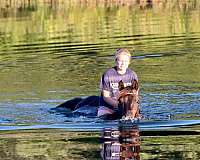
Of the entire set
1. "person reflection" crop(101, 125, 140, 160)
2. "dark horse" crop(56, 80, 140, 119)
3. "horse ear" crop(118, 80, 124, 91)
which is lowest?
"person reflection" crop(101, 125, 140, 160)

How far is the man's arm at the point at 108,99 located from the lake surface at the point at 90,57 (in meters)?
0.39

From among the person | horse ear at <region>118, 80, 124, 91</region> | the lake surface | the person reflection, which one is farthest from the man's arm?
the person reflection

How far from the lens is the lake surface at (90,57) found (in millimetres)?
15680

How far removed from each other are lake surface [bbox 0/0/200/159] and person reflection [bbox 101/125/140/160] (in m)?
0.29

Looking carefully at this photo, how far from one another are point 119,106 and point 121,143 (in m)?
2.02

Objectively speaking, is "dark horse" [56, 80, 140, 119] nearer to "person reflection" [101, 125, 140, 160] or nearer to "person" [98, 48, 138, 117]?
"person" [98, 48, 138, 117]

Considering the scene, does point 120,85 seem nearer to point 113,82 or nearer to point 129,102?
point 129,102

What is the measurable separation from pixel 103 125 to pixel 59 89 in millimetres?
4906

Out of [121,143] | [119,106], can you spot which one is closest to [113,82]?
[119,106]

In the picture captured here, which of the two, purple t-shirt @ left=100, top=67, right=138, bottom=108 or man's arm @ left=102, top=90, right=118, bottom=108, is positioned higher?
purple t-shirt @ left=100, top=67, right=138, bottom=108

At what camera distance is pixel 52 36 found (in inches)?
1248

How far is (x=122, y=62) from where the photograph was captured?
13.4 meters

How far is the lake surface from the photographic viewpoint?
15680 mm

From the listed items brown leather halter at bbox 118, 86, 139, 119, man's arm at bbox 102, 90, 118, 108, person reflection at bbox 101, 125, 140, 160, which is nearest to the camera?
person reflection at bbox 101, 125, 140, 160
